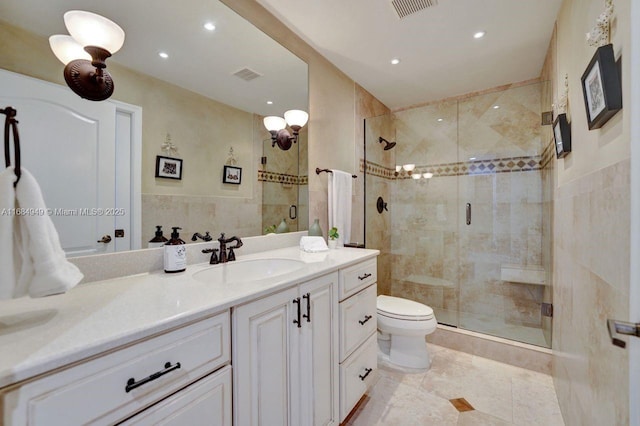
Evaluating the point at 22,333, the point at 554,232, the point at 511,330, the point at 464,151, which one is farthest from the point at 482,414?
the point at 464,151

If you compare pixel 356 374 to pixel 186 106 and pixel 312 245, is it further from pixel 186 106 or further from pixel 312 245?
pixel 186 106

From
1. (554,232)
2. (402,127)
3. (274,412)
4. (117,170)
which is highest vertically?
(402,127)

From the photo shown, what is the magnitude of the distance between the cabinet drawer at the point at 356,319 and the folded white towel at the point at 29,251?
3.58ft

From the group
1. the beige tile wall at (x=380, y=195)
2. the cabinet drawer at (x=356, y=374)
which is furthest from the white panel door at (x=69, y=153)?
the beige tile wall at (x=380, y=195)

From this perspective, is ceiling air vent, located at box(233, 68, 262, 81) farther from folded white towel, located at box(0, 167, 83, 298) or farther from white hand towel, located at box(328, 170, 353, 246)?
folded white towel, located at box(0, 167, 83, 298)

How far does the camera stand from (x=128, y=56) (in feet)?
3.70

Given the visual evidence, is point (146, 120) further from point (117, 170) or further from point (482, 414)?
point (482, 414)

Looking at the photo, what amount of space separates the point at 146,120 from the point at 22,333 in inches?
35.3

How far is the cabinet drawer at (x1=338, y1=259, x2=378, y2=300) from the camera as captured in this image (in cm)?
140

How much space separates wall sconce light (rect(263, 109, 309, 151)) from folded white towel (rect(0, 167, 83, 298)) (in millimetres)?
1258

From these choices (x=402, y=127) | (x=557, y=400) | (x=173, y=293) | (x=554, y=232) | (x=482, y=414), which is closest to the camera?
(x=173, y=293)

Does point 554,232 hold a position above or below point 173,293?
above

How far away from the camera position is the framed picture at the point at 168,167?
1225mm

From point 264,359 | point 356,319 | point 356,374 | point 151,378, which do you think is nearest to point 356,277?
point 356,319
